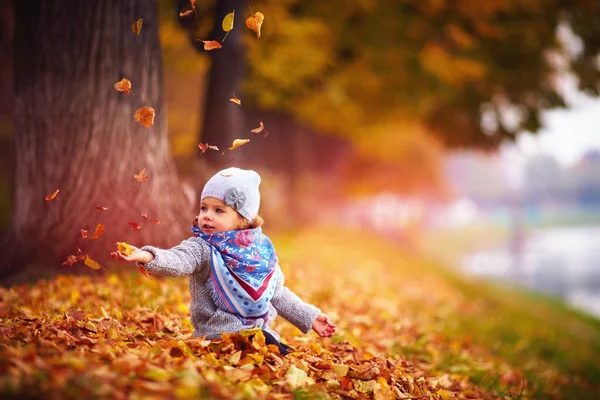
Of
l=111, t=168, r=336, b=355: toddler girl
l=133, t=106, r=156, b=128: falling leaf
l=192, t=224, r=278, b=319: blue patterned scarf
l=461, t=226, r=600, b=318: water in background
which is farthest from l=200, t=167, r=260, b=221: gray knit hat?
l=461, t=226, r=600, b=318: water in background

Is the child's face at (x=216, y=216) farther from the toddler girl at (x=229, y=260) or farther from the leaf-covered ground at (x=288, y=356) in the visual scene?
the leaf-covered ground at (x=288, y=356)

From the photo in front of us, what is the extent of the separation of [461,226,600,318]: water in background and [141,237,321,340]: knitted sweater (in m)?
14.1

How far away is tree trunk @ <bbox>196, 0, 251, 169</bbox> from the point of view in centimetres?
803

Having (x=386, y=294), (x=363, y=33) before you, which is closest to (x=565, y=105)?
(x=363, y=33)

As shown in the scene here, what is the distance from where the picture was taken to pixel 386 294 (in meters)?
8.38

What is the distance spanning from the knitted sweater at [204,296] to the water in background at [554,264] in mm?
14072

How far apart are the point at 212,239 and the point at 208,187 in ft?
0.95

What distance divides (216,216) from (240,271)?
34 centimetres

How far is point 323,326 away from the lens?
139 inches

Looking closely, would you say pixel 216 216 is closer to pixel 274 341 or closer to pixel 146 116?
pixel 274 341

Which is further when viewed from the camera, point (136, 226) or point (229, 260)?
point (136, 226)

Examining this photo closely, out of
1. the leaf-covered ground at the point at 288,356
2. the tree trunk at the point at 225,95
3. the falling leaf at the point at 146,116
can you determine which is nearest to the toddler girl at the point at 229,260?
the leaf-covered ground at the point at 288,356

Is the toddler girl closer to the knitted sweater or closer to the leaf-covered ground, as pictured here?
the knitted sweater

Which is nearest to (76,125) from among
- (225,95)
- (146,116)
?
(146,116)
